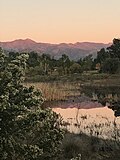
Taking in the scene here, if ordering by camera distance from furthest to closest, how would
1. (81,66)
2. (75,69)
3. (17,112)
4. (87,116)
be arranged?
(81,66) < (75,69) < (87,116) < (17,112)

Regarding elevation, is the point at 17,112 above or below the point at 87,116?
above

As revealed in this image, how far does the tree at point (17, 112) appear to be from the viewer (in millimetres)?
7469

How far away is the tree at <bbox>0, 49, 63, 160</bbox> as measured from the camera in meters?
7.47

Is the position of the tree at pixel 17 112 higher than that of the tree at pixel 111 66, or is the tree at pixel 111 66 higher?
Result: the tree at pixel 17 112

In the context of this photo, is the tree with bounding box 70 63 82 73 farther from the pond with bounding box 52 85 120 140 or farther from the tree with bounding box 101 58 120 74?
the pond with bounding box 52 85 120 140

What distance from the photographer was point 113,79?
85.7m

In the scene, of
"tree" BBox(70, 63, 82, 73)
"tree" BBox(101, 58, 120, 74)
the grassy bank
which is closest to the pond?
the grassy bank

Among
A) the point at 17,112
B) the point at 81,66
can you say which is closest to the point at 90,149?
the point at 17,112

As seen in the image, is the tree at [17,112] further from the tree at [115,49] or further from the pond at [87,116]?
the tree at [115,49]

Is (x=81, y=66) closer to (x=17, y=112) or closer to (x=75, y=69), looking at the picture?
(x=75, y=69)

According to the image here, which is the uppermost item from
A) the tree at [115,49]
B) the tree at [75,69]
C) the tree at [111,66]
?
the tree at [115,49]

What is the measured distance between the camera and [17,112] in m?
7.49

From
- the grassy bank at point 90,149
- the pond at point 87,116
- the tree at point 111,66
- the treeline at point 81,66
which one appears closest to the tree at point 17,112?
the grassy bank at point 90,149

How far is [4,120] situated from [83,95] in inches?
2162
